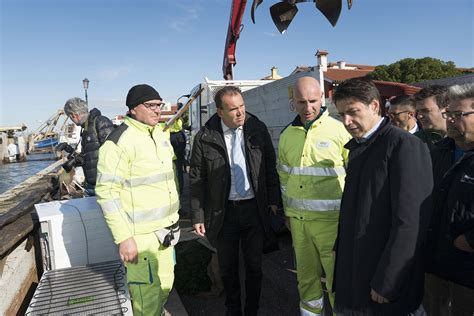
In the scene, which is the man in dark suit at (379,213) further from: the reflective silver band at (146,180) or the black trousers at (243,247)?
the reflective silver band at (146,180)

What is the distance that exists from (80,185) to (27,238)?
252cm

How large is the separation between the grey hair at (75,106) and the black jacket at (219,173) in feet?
6.42

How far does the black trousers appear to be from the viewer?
2.94 meters

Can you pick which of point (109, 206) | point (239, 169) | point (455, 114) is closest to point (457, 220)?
point (455, 114)

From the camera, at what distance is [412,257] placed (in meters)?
1.55

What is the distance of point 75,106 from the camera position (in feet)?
13.4

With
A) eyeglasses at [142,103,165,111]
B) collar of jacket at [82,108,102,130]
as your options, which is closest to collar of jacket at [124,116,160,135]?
eyeglasses at [142,103,165,111]

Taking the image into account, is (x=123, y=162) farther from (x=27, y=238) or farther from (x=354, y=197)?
(x=27, y=238)

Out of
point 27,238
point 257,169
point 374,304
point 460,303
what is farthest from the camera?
point 27,238

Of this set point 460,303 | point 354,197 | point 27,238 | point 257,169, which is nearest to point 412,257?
point 354,197

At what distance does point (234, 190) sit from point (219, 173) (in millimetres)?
208

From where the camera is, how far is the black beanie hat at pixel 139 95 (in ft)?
8.32

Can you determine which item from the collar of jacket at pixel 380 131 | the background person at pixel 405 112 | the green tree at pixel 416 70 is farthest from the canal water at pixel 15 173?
the green tree at pixel 416 70

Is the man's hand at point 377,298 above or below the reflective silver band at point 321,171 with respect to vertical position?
below
